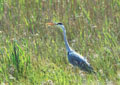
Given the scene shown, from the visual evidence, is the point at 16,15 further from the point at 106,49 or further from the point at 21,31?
the point at 106,49

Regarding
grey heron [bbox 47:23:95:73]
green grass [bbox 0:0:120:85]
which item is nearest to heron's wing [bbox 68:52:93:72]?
grey heron [bbox 47:23:95:73]

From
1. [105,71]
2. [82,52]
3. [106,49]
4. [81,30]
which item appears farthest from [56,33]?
[105,71]

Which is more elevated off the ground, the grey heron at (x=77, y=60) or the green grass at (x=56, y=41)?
the green grass at (x=56, y=41)

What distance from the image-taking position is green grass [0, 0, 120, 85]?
18.3 feet

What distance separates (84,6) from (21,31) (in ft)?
4.91

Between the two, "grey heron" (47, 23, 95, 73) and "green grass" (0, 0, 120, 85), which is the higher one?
"green grass" (0, 0, 120, 85)

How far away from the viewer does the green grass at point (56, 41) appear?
5.58m

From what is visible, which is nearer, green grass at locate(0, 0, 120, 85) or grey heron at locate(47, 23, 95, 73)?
green grass at locate(0, 0, 120, 85)

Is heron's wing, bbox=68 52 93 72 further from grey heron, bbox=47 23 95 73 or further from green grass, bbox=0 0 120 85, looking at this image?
green grass, bbox=0 0 120 85

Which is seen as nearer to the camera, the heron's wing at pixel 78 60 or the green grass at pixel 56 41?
the green grass at pixel 56 41

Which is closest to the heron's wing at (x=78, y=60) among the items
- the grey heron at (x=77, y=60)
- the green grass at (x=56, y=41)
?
the grey heron at (x=77, y=60)

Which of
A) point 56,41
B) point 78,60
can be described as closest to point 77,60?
point 78,60

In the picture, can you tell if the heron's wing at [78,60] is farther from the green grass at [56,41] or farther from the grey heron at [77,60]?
the green grass at [56,41]

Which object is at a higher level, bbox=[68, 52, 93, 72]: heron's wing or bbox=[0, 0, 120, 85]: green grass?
bbox=[0, 0, 120, 85]: green grass
